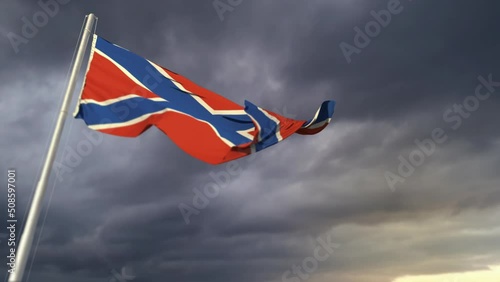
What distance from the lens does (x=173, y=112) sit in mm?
15375

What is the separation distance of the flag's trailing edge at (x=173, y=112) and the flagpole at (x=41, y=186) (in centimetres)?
63

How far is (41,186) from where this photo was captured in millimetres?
12094

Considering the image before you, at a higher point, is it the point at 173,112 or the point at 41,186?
the point at 173,112

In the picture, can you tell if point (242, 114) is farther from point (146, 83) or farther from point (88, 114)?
point (88, 114)

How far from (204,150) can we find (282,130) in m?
3.42

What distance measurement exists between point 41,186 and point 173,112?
514 cm

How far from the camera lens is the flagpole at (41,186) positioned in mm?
11125

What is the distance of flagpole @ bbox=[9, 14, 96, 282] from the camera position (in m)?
11.1

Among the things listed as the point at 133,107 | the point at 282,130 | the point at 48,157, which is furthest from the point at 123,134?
the point at 282,130

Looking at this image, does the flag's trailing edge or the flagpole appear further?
the flag's trailing edge

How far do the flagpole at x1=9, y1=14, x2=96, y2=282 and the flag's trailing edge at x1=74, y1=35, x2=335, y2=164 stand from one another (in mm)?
634

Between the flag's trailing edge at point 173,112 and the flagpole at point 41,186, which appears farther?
the flag's trailing edge at point 173,112

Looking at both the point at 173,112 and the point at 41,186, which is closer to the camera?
the point at 41,186

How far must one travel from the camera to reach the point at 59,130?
1294cm
